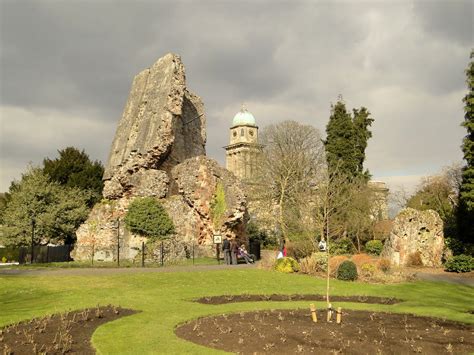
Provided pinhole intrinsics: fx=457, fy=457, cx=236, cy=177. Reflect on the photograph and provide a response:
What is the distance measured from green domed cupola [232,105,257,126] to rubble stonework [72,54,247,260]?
83829 millimetres

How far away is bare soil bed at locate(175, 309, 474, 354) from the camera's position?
9.16m

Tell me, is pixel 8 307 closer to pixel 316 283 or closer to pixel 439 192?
pixel 316 283

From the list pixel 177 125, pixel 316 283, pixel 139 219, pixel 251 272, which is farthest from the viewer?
pixel 177 125

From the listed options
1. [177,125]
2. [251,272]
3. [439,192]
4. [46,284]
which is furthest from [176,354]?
[439,192]

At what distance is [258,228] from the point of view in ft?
174

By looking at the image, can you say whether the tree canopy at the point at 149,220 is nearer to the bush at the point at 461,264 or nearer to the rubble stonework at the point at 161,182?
the rubble stonework at the point at 161,182

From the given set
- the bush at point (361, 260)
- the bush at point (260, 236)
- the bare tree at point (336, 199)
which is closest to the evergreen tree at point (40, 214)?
the bush at point (260, 236)

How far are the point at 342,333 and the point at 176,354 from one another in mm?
4031

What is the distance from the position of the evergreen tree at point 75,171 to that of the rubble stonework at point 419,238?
104 ft

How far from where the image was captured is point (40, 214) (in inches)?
1629

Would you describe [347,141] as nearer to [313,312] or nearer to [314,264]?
[314,264]

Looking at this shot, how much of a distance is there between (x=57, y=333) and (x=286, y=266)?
639 inches

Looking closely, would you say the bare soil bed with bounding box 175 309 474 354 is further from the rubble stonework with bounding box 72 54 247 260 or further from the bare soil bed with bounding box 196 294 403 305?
the rubble stonework with bounding box 72 54 247 260

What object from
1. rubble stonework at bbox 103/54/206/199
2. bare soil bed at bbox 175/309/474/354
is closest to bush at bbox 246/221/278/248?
rubble stonework at bbox 103/54/206/199
